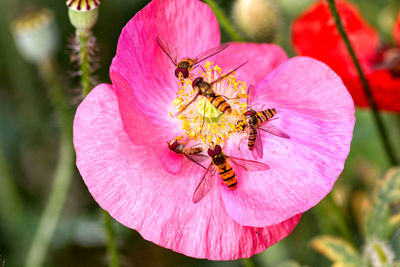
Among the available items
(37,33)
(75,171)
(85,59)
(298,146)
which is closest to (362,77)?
(298,146)

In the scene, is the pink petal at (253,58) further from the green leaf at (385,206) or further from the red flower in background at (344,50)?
A: the green leaf at (385,206)

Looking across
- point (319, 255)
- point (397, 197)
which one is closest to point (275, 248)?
point (319, 255)

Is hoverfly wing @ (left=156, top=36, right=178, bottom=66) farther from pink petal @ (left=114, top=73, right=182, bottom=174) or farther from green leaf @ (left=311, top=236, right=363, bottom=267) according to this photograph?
green leaf @ (left=311, top=236, right=363, bottom=267)

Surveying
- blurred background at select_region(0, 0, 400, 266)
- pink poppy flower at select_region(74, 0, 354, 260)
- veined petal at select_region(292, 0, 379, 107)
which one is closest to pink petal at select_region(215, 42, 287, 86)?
pink poppy flower at select_region(74, 0, 354, 260)

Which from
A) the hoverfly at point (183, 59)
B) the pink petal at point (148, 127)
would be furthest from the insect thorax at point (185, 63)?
the pink petal at point (148, 127)

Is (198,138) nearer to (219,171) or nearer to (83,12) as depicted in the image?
(219,171)
